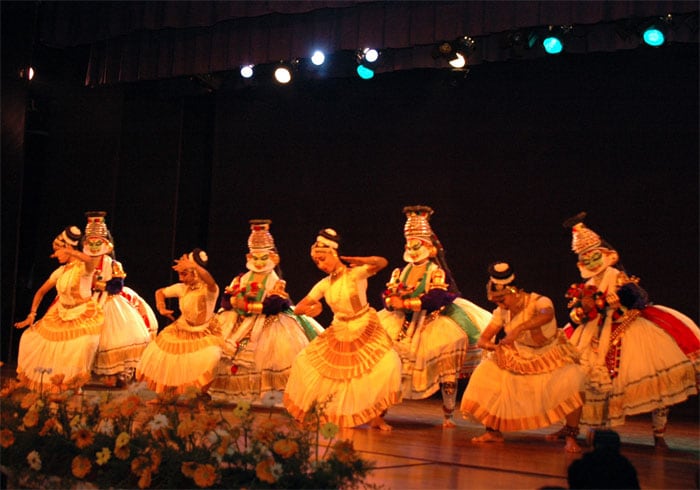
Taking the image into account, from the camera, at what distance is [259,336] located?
8.59 m

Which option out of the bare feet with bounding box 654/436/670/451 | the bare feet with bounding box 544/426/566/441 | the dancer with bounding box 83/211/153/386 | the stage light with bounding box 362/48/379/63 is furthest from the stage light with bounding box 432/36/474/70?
the bare feet with bounding box 654/436/670/451

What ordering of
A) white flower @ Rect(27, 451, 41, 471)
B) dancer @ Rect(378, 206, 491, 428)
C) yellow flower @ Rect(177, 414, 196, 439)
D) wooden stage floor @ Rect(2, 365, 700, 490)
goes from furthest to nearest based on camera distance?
dancer @ Rect(378, 206, 491, 428), wooden stage floor @ Rect(2, 365, 700, 490), white flower @ Rect(27, 451, 41, 471), yellow flower @ Rect(177, 414, 196, 439)

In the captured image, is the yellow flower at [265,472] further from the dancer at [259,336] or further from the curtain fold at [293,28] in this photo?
the curtain fold at [293,28]

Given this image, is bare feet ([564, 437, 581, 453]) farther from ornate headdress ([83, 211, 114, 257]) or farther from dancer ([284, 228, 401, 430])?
ornate headdress ([83, 211, 114, 257])

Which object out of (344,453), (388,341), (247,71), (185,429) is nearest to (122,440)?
(185,429)

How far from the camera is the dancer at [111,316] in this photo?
9.32 meters

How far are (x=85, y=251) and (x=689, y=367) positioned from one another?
5.53m

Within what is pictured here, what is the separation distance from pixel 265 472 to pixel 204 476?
23cm

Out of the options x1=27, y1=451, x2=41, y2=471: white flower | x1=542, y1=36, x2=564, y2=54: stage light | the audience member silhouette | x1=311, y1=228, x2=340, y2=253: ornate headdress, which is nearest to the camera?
the audience member silhouette

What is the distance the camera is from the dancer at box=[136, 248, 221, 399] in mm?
8453

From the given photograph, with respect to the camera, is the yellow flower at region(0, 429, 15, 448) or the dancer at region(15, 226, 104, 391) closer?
the yellow flower at region(0, 429, 15, 448)

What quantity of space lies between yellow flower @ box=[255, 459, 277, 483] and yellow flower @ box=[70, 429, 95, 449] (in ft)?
2.74

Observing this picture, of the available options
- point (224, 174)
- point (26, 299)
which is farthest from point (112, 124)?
point (26, 299)

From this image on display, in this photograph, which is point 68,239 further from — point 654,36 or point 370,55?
point 654,36
